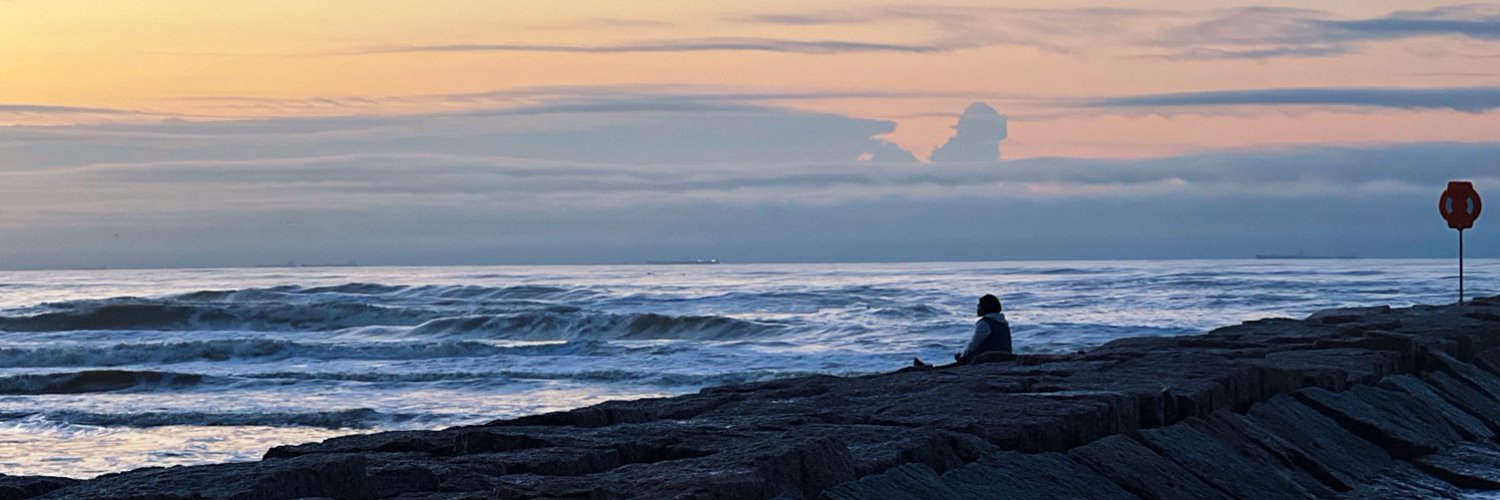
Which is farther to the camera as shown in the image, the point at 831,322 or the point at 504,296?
the point at 504,296

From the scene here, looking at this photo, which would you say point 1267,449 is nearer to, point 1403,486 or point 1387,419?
point 1403,486

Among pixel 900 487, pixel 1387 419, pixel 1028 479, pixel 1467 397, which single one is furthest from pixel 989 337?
pixel 900 487

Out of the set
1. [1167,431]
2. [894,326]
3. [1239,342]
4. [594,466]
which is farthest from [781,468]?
[894,326]

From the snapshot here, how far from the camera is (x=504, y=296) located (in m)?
43.7

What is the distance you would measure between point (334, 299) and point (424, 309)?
18.4 feet

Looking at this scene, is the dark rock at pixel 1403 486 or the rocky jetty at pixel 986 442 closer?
the rocky jetty at pixel 986 442

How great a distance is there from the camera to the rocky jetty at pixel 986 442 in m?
3.86

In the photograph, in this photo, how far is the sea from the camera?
14.5m

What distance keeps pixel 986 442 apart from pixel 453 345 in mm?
20998

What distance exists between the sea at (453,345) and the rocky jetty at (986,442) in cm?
658


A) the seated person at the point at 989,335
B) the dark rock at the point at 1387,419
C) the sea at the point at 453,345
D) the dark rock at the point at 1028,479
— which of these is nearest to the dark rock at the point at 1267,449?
the dark rock at the point at 1387,419

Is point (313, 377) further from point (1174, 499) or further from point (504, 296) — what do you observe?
point (504, 296)

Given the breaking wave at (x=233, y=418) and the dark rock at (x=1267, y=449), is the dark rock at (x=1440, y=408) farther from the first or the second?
the breaking wave at (x=233, y=418)

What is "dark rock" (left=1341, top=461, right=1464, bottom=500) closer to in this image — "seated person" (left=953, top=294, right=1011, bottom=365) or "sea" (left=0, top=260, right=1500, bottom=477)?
"seated person" (left=953, top=294, right=1011, bottom=365)
